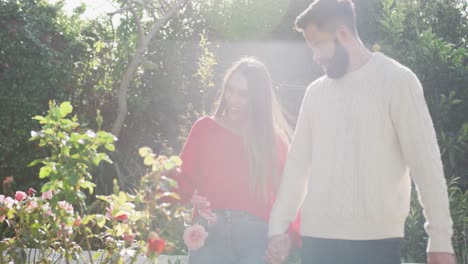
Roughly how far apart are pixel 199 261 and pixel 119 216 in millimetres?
386

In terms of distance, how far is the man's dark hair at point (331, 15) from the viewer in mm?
2637

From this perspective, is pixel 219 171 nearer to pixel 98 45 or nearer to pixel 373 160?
pixel 373 160

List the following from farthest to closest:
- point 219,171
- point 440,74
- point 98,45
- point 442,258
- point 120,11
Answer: point 120,11 < point 98,45 < point 440,74 < point 219,171 < point 442,258

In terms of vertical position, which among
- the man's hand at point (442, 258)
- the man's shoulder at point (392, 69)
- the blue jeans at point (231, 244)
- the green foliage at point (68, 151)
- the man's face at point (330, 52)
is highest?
the man's face at point (330, 52)

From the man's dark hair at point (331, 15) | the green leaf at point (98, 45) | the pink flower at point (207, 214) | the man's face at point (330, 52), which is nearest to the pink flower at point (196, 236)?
the pink flower at point (207, 214)

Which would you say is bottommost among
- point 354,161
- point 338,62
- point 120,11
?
point 354,161

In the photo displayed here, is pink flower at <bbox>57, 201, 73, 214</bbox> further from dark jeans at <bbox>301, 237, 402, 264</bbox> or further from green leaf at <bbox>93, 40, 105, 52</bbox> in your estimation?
green leaf at <bbox>93, 40, 105, 52</bbox>

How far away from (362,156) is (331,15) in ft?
1.67

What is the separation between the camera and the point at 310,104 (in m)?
2.78

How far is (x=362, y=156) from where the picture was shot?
253 centimetres

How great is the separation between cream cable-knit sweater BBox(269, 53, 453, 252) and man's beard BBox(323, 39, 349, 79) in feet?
0.13

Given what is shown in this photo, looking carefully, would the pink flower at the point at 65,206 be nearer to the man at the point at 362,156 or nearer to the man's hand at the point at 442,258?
the man at the point at 362,156

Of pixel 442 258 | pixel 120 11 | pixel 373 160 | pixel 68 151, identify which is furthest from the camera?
pixel 120 11

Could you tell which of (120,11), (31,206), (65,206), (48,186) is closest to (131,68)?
(120,11)
